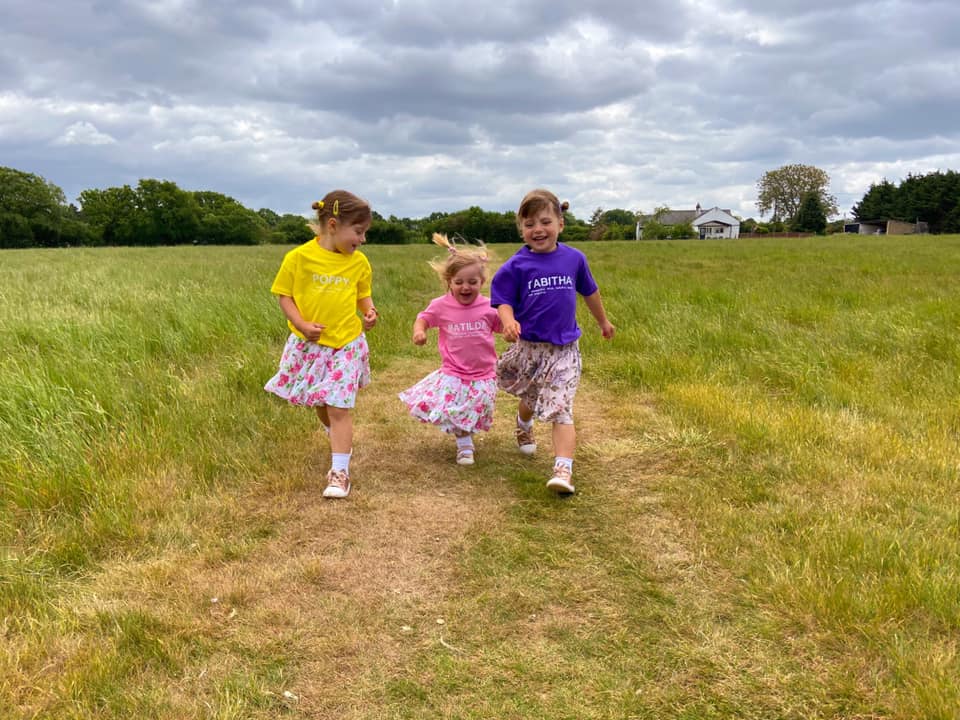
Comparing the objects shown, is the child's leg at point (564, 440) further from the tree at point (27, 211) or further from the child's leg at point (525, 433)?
the tree at point (27, 211)

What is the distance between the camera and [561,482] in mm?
3625

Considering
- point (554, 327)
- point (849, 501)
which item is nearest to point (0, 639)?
point (554, 327)

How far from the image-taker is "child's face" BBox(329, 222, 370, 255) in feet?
12.6

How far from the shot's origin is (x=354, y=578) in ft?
9.20

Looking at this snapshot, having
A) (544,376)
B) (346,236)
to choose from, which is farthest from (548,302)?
(346,236)

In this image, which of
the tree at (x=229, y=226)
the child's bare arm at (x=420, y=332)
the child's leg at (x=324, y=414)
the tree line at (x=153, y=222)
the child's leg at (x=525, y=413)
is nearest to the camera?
the child's bare arm at (x=420, y=332)

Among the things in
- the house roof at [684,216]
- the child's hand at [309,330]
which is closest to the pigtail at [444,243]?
the child's hand at [309,330]

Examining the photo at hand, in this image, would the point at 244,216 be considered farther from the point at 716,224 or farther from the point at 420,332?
the point at 420,332

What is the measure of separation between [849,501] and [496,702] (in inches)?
93.2

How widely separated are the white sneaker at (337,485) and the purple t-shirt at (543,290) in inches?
57.8

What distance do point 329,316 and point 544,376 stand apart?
4.80 feet

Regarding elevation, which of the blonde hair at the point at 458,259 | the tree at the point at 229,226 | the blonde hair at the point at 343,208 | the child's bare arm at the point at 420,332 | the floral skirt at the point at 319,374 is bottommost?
the floral skirt at the point at 319,374

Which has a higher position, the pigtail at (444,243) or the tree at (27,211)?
the tree at (27,211)

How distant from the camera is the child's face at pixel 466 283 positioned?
4184 millimetres
